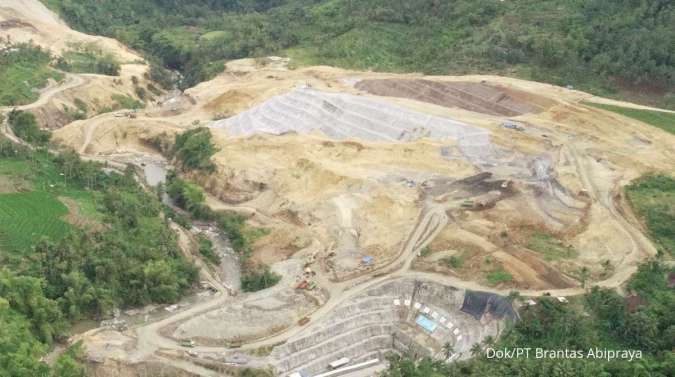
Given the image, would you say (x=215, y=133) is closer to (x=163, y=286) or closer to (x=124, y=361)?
(x=163, y=286)

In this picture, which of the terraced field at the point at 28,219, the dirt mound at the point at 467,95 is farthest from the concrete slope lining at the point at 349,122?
the terraced field at the point at 28,219

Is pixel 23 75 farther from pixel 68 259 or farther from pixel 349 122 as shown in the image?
pixel 68 259

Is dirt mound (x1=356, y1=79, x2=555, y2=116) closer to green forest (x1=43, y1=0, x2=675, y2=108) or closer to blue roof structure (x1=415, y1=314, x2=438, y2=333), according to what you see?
green forest (x1=43, y1=0, x2=675, y2=108)

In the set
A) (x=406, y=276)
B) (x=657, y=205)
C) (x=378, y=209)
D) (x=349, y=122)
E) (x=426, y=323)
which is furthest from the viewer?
(x=349, y=122)

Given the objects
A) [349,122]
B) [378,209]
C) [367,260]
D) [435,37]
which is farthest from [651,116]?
[367,260]

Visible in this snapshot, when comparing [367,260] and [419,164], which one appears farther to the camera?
[419,164]

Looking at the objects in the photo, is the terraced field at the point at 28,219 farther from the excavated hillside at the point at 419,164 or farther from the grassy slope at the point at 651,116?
the grassy slope at the point at 651,116
